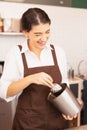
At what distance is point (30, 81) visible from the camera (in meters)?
1.06

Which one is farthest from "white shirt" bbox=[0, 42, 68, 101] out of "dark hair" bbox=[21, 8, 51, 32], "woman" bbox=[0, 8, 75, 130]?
"dark hair" bbox=[21, 8, 51, 32]

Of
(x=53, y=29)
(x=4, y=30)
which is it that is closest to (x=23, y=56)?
(x=4, y=30)

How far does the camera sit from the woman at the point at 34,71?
46.6 inches

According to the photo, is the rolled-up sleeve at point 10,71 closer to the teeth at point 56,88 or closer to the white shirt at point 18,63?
the white shirt at point 18,63

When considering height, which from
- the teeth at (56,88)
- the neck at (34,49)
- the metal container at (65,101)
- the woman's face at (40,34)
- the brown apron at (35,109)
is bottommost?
the brown apron at (35,109)

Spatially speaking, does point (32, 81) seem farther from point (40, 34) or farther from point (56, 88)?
point (40, 34)

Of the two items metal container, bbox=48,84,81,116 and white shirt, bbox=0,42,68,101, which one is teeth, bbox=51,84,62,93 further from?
white shirt, bbox=0,42,68,101

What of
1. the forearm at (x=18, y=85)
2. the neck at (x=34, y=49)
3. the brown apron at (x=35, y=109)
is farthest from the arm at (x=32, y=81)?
the neck at (x=34, y=49)

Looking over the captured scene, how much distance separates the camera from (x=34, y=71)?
1250 mm

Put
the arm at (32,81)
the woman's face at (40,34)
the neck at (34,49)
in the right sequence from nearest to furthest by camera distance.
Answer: the arm at (32,81)
the woman's face at (40,34)
the neck at (34,49)

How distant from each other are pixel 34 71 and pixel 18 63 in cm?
10

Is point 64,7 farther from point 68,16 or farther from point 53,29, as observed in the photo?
point 53,29

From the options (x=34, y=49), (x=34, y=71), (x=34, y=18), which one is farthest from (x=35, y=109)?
(x=34, y=18)

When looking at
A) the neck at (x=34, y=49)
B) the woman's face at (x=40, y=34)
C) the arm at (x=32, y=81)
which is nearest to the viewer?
the arm at (x=32, y=81)
